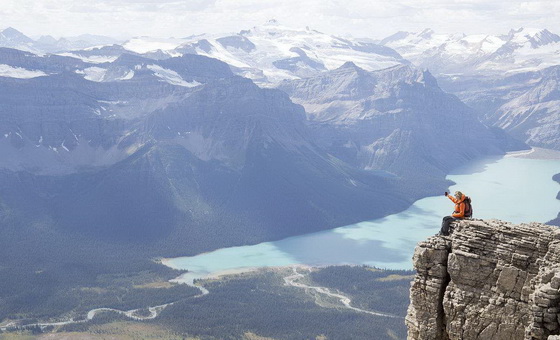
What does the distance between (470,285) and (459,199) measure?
3177mm

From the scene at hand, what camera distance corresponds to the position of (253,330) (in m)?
148

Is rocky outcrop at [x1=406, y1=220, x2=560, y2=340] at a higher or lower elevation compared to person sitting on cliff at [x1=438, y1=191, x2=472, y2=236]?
lower

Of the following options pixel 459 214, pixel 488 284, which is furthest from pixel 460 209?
pixel 488 284

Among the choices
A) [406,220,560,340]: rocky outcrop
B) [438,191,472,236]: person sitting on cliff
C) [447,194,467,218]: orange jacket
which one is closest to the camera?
[406,220,560,340]: rocky outcrop

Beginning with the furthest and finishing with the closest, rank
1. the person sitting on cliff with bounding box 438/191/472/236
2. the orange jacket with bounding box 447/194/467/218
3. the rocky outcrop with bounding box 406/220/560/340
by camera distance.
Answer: the orange jacket with bounding box 447/194/467/218, the person sitting on cliff with bounding box 438/191/472/236, the rocky outcrop with bounding box 406/220/560/340

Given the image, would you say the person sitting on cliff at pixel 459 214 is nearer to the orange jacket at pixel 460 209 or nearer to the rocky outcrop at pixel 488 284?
the orange jacket at pixel 460 209

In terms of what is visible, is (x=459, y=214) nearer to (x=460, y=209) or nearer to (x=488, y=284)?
(x=460, y=209)

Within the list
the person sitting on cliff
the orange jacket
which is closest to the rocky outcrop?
the person sitting on cliff

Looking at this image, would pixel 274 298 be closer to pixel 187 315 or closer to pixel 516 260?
pixel 187 315

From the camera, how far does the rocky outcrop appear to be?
2353cm

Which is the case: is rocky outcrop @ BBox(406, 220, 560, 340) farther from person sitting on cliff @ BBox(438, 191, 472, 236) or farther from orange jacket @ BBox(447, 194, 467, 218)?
orange jacket @ BBox(447, 194, 467, 218)

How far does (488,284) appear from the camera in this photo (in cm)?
2555

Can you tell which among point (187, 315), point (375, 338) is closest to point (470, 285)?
point (375, 338)

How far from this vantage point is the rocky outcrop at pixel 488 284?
77.2 ft
